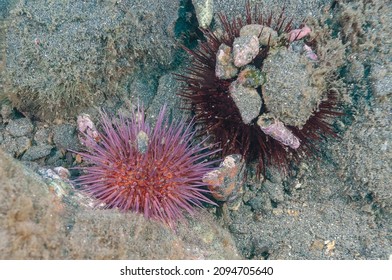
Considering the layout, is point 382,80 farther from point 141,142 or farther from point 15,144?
point 15,144

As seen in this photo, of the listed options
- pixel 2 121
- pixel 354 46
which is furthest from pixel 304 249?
pixel 2 121

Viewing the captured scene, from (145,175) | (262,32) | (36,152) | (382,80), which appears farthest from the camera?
(36,152)

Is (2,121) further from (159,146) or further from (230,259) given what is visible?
(230,259)

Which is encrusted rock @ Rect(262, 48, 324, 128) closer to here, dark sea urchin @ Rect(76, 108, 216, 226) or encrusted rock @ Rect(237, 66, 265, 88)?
encrusted rock @ Rect(237, 66, 265, 88)

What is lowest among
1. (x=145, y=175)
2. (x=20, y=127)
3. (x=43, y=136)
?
(x=145, y=175)

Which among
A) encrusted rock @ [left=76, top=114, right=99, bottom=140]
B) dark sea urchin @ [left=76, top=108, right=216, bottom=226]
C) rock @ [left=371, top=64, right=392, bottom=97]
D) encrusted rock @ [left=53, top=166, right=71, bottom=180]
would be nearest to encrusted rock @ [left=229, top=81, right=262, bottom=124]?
dark sea urchin @ [left=76, top=108, right=216, bottom=226]

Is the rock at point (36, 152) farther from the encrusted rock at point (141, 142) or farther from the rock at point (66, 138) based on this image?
the encrusted rock at point (141, 142)

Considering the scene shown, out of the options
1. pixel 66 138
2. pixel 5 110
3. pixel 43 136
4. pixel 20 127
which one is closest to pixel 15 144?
pixel 20 127
